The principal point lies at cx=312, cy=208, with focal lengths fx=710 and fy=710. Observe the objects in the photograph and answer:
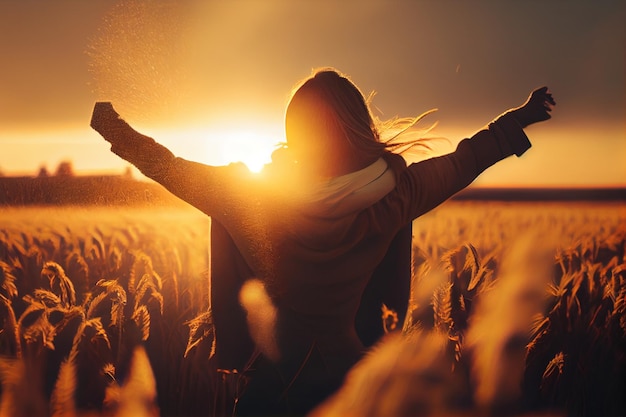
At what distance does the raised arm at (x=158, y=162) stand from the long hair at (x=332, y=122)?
0.39m

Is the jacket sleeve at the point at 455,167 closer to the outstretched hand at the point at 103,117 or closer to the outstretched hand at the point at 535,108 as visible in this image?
the outstretched hand at the point at 535,108

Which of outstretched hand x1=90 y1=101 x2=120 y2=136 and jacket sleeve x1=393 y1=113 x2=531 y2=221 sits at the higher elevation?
outstretched hand x1=90 y1=101 x2=120 y2=136

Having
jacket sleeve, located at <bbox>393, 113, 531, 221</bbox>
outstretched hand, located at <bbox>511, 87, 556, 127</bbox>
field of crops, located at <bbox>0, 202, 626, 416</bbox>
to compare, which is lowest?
field of crops, located at <bbox>0, 202, 626, 416</bbox>

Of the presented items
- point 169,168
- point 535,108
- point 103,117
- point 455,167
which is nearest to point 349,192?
point 455,167

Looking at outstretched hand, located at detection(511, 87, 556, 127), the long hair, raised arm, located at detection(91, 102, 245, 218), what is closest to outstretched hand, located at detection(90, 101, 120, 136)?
raised arm, located at detection(91, 102, 245, 218)

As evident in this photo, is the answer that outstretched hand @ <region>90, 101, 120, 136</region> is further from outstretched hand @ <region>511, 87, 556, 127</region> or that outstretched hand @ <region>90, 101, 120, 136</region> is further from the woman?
outstretched hand @ <region>511, 87, 556, 127</region>

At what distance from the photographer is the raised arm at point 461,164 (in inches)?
125

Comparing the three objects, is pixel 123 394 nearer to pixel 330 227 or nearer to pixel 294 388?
pixel 294 388

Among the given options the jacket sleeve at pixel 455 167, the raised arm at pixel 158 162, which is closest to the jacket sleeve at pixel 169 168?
the raised arm at pixel 158 162

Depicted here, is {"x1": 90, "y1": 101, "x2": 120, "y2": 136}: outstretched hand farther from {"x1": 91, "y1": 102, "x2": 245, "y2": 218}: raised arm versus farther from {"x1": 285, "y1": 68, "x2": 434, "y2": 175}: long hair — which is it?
{"x1": 285, "y1": 68, "x2": 434, "y2": 175}: long hair

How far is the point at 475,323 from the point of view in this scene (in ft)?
10.3

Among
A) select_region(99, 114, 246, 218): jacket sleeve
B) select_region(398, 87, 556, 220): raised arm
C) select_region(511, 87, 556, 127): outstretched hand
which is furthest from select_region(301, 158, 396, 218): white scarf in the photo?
select_region(511, 87, 556, 127): outstretched hand

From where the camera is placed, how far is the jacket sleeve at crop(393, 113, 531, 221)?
3186mm

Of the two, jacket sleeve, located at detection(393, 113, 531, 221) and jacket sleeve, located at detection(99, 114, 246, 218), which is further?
jacket sleeve, located at detection(393, 113, 531, 221)
